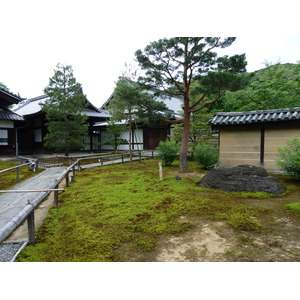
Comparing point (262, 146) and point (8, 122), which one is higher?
point (8, 122)

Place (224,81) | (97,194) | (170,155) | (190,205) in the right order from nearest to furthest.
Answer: (190,205) < (97,194) < (224,81) < (170,155)

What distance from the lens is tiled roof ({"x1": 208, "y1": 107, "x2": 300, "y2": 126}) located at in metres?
8.20

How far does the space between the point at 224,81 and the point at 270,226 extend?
5279 mm

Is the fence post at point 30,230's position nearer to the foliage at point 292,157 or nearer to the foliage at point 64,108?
the foliage at point 292,157

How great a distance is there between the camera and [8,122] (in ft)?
50.3

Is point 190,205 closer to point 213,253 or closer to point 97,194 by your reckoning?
point 213,253

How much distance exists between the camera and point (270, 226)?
3695 mm

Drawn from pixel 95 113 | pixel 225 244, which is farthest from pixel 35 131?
pixel 225 244

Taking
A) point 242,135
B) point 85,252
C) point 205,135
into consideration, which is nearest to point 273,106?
point 205,135

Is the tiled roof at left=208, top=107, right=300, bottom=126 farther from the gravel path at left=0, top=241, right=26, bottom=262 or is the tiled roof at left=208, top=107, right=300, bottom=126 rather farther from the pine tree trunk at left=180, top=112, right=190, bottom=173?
the gravel path at left=0, top=241, right=26, bottom=262

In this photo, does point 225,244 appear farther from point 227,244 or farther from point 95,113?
point 95,113

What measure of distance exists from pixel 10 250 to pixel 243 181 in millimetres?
5672

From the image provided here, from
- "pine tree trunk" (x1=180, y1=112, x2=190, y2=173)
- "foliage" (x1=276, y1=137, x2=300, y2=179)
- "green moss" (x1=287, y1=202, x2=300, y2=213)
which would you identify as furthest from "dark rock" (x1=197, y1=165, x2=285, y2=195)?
"pine tree trunk" (x1=180, y1=112, x2=190, y2=173)

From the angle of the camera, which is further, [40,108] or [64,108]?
[40,108]
